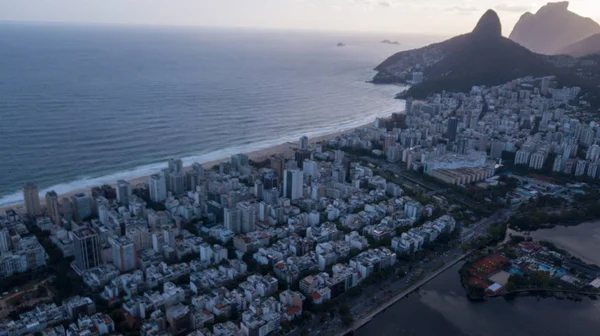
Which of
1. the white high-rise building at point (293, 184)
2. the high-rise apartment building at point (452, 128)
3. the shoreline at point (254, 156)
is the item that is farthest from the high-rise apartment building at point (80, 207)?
the high-rise apartment building at point (452, 128)

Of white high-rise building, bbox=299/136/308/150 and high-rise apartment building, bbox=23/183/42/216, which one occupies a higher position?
white high-rise building, bbox=299/136/308/150

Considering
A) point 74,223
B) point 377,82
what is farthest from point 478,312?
point 377,82

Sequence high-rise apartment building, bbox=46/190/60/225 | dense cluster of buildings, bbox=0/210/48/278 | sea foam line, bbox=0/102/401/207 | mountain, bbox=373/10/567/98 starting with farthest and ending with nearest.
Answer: mountain, bbox=373/10/567/98 < sea foam line, bbox=0/102/401/207 < high-rise apartment building, bbox=46/190/60/225 < dense cluster of buildings, bbox=0/210/48/278

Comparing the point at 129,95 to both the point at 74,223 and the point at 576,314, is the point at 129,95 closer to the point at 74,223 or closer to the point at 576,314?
the point at 74,223

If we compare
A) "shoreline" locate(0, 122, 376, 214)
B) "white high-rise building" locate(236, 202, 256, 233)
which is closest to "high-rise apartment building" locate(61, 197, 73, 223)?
"shoreline" locate(0, 122, 376, 214)

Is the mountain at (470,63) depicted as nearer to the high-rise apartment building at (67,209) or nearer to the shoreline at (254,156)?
the shoreline at (254,156)

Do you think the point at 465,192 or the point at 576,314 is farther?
the point at 465,192

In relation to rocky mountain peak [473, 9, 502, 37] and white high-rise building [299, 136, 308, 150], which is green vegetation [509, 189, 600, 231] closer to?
white high-rise building [299, 136, 308, 150]
